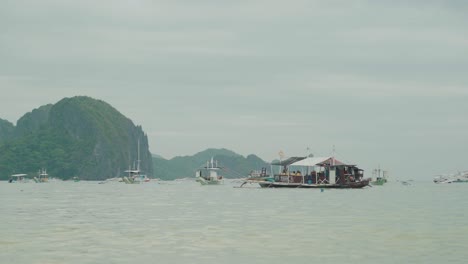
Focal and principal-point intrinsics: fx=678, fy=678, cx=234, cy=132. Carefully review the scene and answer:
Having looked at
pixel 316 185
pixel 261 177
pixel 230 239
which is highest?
pixel 261 177

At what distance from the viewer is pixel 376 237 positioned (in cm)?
3881

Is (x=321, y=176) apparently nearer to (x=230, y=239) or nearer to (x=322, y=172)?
(x=322, y=172)

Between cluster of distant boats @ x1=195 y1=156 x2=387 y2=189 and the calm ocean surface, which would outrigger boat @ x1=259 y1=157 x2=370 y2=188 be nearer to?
cluster of distant boats @ x1=195 y1=156 x2=387 y2=189

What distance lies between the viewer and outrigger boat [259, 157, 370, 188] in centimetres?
13425

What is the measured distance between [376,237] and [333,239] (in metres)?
2.89

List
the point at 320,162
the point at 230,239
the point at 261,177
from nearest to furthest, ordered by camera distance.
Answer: the point at 230,239 → the point at 320,162 → the point at 261,177

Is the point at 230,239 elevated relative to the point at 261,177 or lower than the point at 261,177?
lower

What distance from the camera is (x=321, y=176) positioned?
5477 inches

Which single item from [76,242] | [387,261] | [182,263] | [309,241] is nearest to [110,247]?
[76,242]

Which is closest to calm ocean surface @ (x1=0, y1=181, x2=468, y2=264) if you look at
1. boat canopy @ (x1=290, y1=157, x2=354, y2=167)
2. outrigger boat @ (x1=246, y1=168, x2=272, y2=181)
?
boat canopy @ (x1=290, y1=157, x2=354, y2=167)

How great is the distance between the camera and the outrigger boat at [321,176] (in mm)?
134250

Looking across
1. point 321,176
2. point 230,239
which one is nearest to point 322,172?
point 321,176

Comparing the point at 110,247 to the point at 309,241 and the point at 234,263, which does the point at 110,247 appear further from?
the point at 309,241

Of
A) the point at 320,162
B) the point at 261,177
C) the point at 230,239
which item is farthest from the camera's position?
the point at 261,177
